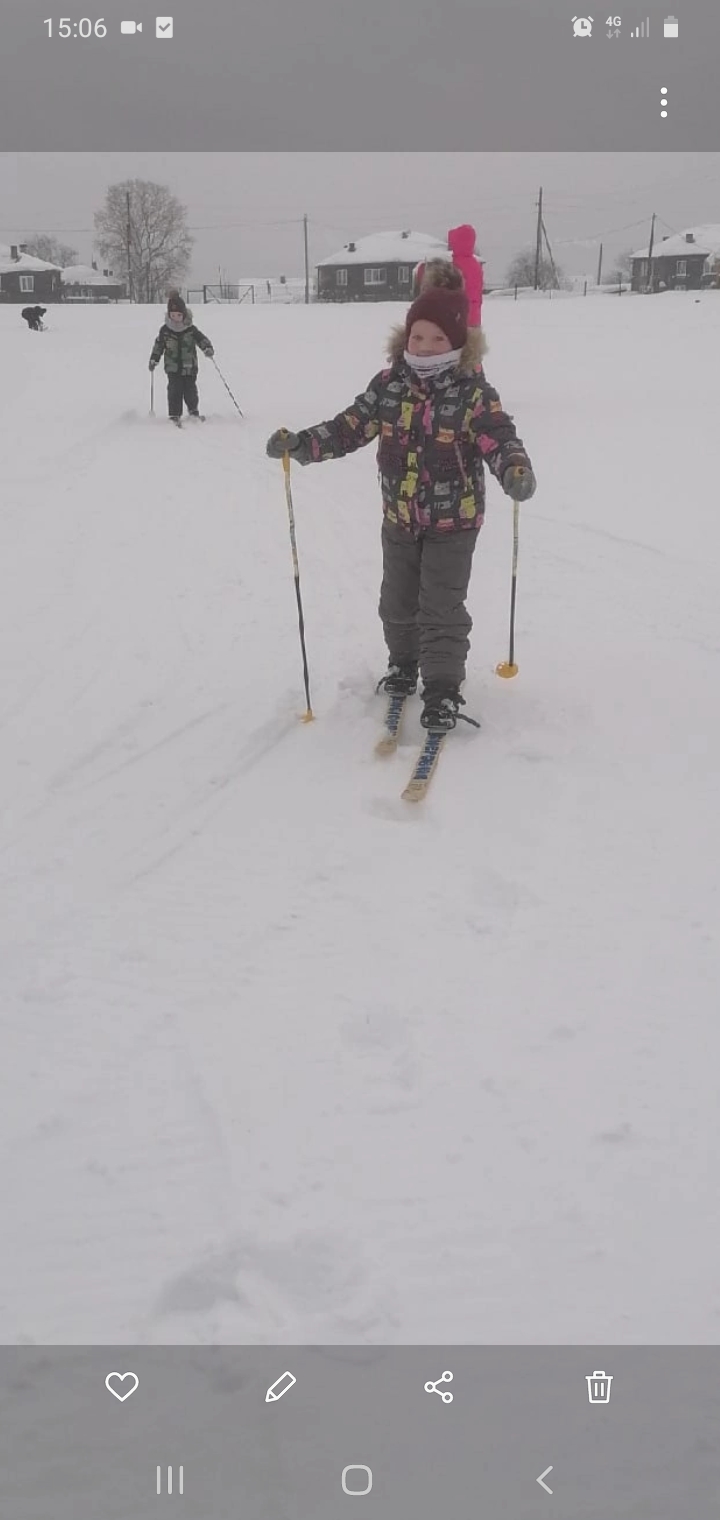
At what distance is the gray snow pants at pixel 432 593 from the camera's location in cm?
416

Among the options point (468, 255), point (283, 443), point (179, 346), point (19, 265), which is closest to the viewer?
point (283, 443)

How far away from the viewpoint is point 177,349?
12.4 metres

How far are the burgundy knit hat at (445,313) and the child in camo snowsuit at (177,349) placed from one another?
30.7 ft

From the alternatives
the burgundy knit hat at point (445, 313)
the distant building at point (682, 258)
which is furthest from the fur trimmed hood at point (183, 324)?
the distant building at point (682, 258)

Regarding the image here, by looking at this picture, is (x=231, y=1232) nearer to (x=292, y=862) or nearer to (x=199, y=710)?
(x=292, y=862)

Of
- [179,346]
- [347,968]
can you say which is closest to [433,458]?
[347,968]

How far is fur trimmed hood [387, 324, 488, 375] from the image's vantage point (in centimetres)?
391

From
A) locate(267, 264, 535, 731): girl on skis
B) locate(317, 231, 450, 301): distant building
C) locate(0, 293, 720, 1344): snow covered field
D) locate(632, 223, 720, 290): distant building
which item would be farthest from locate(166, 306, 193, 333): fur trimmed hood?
locate(632, 223, 720, 290): distant building

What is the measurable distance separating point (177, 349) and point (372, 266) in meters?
61.8
